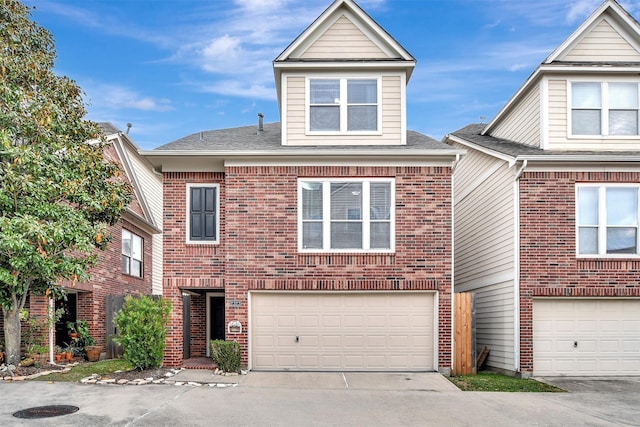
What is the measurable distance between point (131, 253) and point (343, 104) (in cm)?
1009

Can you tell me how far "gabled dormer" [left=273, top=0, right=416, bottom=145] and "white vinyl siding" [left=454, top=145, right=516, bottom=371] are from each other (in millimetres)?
3303

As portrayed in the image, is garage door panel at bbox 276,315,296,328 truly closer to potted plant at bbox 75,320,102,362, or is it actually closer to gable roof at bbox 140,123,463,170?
gable roof at bbox 140,123,463,170

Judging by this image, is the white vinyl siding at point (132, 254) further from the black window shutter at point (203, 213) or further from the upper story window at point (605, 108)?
the upper story window at point (605, 108)

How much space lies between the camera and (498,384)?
42.3 ft

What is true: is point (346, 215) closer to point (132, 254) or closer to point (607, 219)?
point (607, 219)

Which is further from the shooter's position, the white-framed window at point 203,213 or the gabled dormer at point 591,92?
the gabled dormer at point 591,92

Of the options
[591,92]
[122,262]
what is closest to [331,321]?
[122,262]

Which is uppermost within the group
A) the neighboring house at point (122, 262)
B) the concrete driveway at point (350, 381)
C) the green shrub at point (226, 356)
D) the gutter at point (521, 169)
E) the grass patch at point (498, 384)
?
the gutter at point (521, 169)

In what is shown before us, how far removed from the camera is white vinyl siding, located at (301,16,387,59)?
15.1m

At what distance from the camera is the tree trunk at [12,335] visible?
13117mm

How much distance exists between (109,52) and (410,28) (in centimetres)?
1211

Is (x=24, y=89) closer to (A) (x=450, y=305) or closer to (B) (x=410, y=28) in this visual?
(A) (x=450, y=305)

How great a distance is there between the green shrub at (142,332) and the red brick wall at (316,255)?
3.88 ft

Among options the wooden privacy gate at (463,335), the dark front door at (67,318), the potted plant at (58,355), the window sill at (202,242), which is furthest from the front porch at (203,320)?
the wooden privacy gate at (463,335)
